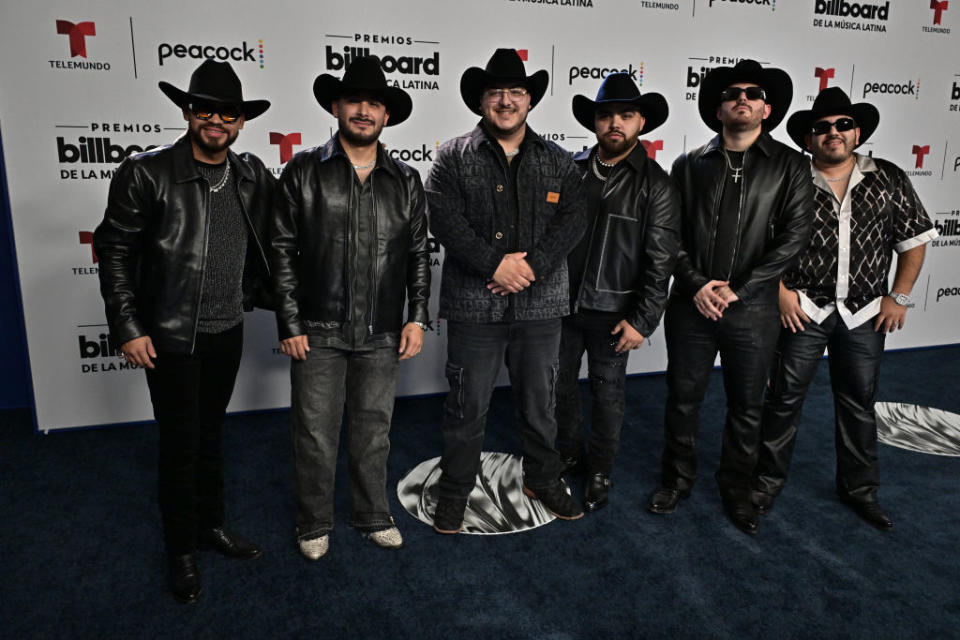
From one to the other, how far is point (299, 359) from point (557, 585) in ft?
3.85

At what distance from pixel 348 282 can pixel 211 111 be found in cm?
67

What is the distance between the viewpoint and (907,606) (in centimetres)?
213

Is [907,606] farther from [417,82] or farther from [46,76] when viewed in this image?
[46,76]

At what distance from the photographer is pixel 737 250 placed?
8.24ft

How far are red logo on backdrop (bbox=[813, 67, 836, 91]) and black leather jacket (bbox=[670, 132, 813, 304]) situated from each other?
2626mm

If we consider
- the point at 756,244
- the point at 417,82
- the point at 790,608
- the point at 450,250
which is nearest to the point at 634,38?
the point at 417,82

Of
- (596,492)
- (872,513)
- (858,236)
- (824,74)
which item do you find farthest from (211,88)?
(824,74)

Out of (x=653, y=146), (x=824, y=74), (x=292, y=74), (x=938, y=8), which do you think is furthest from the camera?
(x=938, y=8)

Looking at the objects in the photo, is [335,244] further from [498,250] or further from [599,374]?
[599,374]

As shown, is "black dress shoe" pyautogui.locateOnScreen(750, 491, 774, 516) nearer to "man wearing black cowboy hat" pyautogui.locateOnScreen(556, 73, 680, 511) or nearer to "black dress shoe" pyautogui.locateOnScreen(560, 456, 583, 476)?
"man wearing black cowboy hat" pyautogui.locateOnScreen(556, 73, 680, 511)

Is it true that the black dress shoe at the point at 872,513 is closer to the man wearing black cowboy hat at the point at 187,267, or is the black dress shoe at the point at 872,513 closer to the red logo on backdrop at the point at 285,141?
the man wearing black cowboy hat at the point at 187,267

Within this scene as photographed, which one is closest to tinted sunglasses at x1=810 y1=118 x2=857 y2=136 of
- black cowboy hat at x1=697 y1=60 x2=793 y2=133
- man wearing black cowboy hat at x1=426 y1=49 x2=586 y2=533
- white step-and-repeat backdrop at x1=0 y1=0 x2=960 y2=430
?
black cowboy hat at x1=697 y1=60 x2=793 y2=133

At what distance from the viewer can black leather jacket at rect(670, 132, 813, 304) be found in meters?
2.46

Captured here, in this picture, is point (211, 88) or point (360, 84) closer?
point (211, 88)
